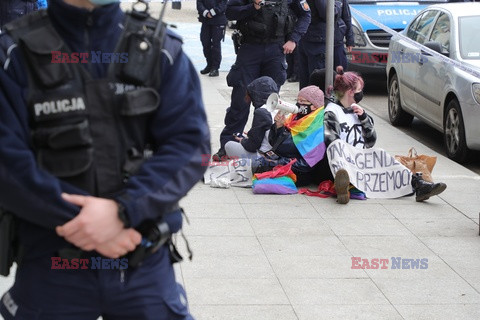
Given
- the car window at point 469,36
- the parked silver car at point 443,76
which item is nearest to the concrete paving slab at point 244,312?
the parked silver car at point 443,76

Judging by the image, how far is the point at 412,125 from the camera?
12266mm

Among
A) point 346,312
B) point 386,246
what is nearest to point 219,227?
point 386,246

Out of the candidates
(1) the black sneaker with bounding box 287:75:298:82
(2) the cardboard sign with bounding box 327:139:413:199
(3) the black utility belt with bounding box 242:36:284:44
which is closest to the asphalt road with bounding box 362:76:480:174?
(1) the black sneaker with bounding box 287:75:298:82

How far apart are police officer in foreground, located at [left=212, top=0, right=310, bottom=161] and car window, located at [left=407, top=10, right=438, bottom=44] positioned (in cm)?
251

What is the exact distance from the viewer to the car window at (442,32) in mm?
10234

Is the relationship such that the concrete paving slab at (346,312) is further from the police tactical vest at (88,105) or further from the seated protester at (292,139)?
the seated protester at (292,139)

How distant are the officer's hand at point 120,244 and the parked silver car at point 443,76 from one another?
6921 mm

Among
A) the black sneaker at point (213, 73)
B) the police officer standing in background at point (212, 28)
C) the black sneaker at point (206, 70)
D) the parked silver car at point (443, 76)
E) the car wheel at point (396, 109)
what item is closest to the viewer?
the parked silver car at point (443, 76)

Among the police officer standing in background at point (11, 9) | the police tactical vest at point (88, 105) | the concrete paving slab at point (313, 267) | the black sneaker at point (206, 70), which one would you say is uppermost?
the police tactical vest at point (88, 105)

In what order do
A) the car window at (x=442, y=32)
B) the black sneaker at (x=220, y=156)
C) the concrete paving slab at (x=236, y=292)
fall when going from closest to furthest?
the concrete paving slab at (x=236, y=292) < the black sneaker at (x=220, y=156) < the car window at (x=442, y=32)

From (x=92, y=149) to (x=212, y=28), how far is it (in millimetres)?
13282

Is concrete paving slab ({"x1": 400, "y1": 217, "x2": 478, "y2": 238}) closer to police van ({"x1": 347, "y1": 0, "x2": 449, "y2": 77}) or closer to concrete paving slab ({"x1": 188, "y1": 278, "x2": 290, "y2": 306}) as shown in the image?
concrete paving slab ({"x1": 188, "y1": 278, "x2": 290, "y2": 306})

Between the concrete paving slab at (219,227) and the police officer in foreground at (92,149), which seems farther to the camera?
the concrete paving slab at (219,227)

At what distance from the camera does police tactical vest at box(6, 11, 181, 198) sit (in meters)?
2.50
